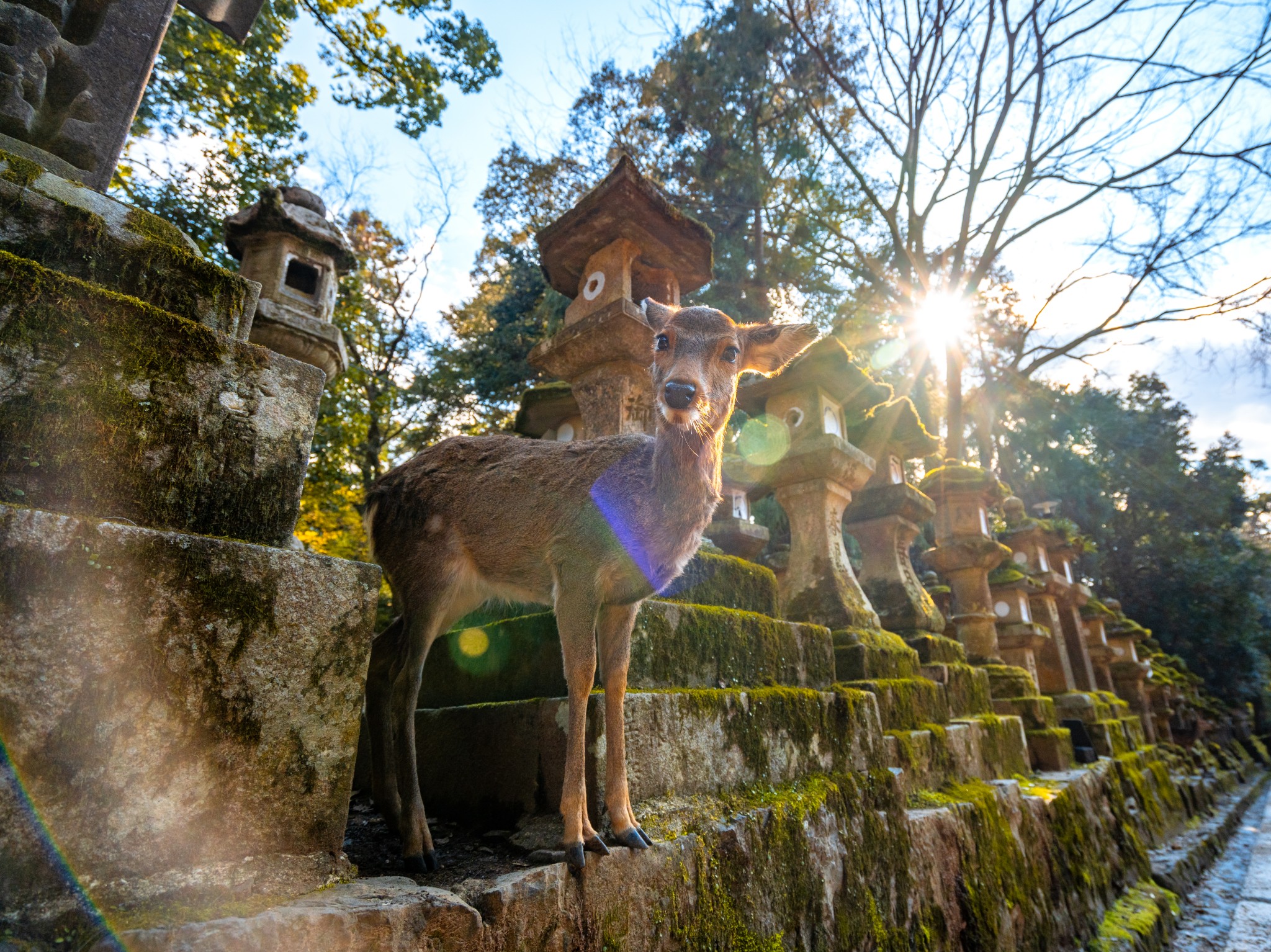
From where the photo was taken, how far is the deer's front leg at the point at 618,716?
7.76 ft

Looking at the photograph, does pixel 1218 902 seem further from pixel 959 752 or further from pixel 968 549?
pixel 959 752

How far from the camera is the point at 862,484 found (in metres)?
7.00

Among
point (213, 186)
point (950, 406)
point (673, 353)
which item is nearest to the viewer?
point (673, 353)

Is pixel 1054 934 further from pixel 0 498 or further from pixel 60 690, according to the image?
pixel 0 498

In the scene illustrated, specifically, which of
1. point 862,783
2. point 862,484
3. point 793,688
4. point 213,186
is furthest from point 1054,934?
point 213,186

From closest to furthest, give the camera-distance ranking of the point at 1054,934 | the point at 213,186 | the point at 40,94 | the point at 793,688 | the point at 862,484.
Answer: the point at 40,94 → the point at 793,688 → the point at 1054,934 → the point at 862,484 → the point at 213,186

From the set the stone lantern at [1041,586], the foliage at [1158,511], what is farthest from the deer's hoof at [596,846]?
the foliage at [1158,511]

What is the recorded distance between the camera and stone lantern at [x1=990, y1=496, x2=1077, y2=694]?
1151cm

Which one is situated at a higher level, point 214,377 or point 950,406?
point 950,406

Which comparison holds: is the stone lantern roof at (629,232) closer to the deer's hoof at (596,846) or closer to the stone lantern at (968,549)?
the deer's hoof at (596,846)

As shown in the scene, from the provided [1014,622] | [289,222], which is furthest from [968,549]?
[289,222]

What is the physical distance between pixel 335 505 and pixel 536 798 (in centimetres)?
1182

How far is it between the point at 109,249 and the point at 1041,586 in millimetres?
13612

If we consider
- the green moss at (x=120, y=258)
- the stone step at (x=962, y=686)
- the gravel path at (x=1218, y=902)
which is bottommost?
the gravel path at (x=1218, y=902)
